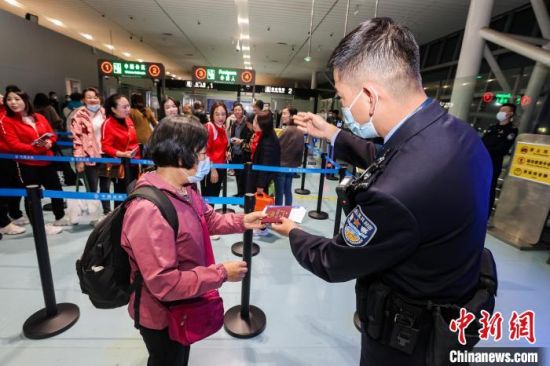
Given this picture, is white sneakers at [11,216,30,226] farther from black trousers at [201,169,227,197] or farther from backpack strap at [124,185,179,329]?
backpack strap at [124,185,179,329]

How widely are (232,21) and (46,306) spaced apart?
9593 mm

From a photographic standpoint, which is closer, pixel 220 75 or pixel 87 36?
pixel 220 75

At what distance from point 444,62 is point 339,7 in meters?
4.56

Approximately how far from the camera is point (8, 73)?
834 cm

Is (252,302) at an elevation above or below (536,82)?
below

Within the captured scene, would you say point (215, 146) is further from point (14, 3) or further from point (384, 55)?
point (14, 3)

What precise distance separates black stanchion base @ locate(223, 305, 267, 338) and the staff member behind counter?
1.45 metres

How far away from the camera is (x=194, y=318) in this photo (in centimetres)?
129

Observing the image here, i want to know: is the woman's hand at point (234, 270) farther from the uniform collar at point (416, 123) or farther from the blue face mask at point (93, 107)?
the blue face mask at point (93, 107)

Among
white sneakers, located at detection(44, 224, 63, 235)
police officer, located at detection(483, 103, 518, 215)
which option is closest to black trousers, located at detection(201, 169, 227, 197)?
white sneakers, located at detection(44, 224, 63, 235)

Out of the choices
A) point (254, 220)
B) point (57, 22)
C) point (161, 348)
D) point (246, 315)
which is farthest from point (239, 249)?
point (57, 22)

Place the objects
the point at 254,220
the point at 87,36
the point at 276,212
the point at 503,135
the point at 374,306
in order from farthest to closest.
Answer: the point at 87,36
the point at 503,135
the point at 254,220
the point at 276,212
the point at 374,306

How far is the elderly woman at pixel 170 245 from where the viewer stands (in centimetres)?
109

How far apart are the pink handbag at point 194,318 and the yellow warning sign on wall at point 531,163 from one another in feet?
17.1
